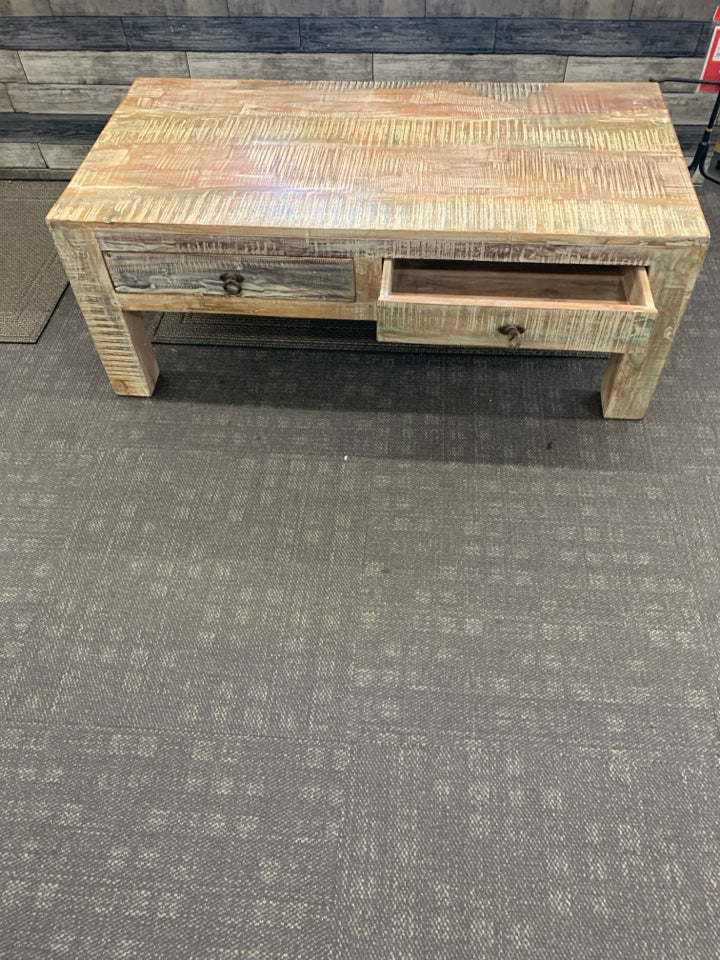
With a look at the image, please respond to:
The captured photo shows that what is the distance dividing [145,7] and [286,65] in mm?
357

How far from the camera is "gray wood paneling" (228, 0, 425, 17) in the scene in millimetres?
1763

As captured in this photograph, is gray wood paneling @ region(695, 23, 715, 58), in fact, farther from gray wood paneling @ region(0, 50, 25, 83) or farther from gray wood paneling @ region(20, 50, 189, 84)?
gray wood paneling @ region(0, 50, 25, 83)

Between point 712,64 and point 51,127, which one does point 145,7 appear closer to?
point 51,127

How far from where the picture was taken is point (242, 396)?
1.62 meters

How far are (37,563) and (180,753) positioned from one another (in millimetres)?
463

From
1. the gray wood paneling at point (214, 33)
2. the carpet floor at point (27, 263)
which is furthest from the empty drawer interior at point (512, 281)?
the carpet floor at point (27, 263)

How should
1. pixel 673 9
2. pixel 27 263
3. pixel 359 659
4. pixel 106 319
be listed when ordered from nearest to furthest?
pixel 359 659 → pixel 106 319 → pixel 673 9 → pixel 27 263

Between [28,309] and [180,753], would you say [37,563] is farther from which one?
[28,309]

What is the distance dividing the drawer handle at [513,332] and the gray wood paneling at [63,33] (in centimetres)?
131

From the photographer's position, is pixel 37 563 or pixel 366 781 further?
pixel 37 563

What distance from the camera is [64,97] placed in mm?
2020

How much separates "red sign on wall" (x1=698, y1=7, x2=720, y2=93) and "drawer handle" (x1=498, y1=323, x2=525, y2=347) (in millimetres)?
1014

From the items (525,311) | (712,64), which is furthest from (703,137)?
(525,311)


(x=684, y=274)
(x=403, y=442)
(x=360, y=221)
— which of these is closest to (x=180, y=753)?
(x=403, y=442)
